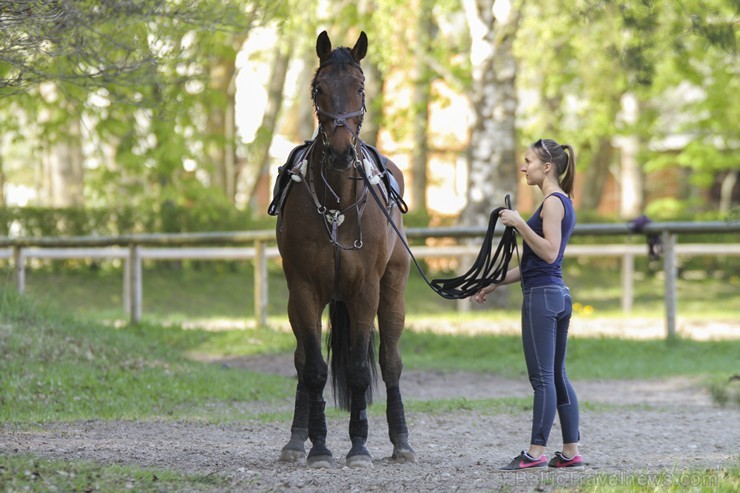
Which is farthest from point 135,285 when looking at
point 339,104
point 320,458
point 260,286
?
point 339,104

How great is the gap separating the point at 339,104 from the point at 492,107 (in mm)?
12090

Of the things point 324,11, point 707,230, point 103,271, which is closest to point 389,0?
point 324,11

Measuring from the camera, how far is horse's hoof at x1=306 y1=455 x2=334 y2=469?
6148mm

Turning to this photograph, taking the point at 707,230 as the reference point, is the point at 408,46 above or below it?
above

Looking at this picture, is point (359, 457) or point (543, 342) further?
point (359, 457)

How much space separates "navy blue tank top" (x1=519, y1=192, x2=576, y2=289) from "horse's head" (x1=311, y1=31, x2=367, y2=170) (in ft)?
3.78

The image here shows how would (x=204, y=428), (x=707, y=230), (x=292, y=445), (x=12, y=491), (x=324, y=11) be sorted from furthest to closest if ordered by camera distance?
(x=324, y=11), (x=707, y=230), (x=204, y=428), (x=292, y=445), (x=12, y=491)

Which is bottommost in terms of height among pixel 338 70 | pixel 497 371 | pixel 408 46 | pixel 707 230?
pixel 497 371

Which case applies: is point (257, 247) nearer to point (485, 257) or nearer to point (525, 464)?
point (485, 257)

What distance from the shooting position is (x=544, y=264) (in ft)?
19.6

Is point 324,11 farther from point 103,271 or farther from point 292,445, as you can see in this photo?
point 292,445

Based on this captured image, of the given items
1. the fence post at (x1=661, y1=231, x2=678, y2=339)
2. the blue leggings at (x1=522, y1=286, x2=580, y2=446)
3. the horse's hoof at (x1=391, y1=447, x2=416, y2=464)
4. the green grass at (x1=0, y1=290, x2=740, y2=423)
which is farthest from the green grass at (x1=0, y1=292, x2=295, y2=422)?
the fence post at (x1=661, y1=231, x2=678, y2=339)

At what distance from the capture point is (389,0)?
74.7 feet

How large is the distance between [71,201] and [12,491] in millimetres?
20646
